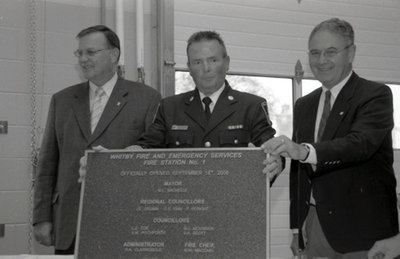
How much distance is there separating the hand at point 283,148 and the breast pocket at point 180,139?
0.54 meters

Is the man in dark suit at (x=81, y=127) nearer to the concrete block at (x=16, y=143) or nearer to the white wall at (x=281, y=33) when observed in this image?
the concrete block at (x=16, y=143)

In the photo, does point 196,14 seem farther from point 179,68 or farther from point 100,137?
point 100,137

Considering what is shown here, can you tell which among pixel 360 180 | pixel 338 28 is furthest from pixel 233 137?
pixel 338 28

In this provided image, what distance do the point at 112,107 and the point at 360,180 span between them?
4.30 feet

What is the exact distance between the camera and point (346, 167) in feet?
7.87

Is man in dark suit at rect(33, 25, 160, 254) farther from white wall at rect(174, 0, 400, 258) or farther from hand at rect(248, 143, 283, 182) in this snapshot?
white wall at rect(174, 0, 400, 258)

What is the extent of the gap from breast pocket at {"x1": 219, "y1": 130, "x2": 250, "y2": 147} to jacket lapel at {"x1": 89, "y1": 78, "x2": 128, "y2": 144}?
0.71 metres

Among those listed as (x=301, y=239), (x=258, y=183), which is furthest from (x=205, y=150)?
(x=301, y=239)

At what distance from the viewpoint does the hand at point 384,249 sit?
229 centimetres

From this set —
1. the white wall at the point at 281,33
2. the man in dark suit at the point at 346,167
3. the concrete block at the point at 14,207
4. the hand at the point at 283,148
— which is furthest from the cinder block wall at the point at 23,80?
the hand at the point at 283,148

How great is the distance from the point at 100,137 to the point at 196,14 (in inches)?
159

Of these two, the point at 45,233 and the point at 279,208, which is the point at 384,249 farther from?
the point at 279,208

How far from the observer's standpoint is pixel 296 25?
712 centimetres

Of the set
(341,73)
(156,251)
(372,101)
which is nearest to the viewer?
(156,251)
